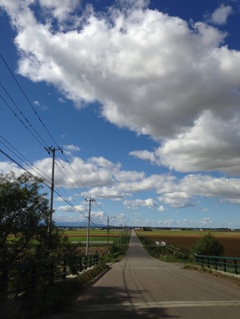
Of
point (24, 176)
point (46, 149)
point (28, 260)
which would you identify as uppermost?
point (46, 149)

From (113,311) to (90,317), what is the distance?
41.0 inches

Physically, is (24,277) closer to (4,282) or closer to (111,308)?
(4,282)

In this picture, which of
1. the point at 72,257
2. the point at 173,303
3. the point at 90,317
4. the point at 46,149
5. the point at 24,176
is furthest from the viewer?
the point at 46,149

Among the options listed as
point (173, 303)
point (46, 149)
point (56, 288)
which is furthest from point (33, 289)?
point (46, 149)

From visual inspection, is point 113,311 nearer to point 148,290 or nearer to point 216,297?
point 216,297

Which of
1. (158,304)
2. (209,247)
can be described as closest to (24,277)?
(158,304)

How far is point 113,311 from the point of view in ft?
35.0

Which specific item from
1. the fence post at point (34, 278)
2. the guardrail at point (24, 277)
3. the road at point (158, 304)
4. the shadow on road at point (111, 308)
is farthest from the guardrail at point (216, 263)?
the fence post at point (34, 278)

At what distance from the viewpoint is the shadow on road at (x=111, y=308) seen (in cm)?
993

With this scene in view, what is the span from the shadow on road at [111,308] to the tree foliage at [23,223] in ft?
6.79

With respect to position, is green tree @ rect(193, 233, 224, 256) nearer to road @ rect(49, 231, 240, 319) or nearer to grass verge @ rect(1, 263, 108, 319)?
road @ rect(49, 231, 240, 319)

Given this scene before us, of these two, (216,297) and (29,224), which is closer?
(29,224)

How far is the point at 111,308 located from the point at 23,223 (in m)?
3.54

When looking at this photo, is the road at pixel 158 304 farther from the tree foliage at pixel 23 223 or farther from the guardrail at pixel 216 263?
the guardrail at pixel 216 263
